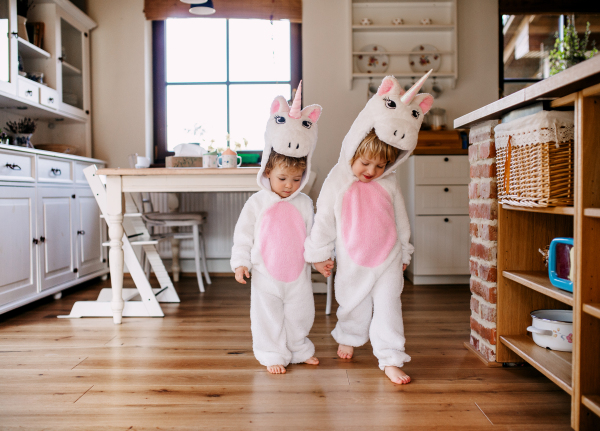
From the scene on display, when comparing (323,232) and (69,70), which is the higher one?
(69,70)

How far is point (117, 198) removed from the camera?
6.77 ft

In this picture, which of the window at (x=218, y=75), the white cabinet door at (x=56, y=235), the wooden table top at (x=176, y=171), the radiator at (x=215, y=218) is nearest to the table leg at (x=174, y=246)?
the radiator at (x=215, y=218)

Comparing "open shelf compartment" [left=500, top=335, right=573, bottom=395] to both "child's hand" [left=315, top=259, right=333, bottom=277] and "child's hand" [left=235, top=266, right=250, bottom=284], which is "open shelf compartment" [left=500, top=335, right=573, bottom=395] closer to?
"child's hand" [left=315, top=259, right=333, bottom=277]

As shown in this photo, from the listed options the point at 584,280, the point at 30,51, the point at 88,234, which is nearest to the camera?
the point at 584,280

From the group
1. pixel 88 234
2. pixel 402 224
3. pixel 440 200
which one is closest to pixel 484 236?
pixel 402 224

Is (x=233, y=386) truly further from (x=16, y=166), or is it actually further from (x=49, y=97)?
(x=49, y=97)

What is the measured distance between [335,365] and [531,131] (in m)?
0.97

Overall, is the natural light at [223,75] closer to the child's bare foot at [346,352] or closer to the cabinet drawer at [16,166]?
the cabinet drawer at [16,166]

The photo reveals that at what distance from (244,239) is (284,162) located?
0.30 metres

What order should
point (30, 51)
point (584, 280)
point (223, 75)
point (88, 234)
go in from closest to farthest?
point (584, 280)
point (30, 51)
point (88, 234)
point (223, 75)

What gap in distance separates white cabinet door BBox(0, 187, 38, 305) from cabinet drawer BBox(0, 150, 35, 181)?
57 millimetres

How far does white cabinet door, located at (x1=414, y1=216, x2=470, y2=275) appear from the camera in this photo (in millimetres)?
2938

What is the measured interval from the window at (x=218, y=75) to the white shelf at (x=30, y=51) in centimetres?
86

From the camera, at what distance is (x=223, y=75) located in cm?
359
